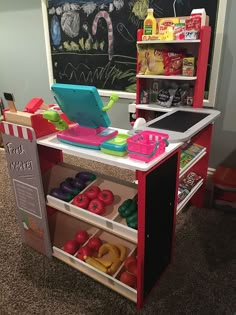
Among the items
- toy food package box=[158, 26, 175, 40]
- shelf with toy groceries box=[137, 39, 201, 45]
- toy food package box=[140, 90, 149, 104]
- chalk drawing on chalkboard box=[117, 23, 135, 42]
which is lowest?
toy food package box=[140, 90, 149, 104]

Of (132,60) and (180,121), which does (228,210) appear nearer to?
(180,121)

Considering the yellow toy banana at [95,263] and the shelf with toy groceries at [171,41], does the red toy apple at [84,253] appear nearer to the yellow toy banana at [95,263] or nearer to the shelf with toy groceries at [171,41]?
the yellow toy banana at [95,263]

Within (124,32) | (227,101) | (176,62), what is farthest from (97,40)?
(227,101)

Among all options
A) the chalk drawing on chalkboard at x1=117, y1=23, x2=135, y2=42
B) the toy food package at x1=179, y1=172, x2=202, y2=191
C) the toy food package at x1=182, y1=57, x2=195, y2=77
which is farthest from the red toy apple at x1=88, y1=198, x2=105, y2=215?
the chalk drawing on chalkboard at x1=117, y1=23, x2=135, y2=42

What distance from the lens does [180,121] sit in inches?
62.2

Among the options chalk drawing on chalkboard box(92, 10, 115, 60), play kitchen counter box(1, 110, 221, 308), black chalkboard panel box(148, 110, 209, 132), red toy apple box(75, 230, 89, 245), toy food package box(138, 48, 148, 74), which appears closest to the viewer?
play kitchen counter box(1, 110, 221, 308)

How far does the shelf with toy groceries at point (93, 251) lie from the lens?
133 cm

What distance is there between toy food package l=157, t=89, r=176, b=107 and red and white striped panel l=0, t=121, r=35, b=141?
3.74 ft

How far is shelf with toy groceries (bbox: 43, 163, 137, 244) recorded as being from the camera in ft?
4.01

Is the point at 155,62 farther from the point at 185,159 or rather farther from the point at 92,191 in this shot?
the point at 92,191

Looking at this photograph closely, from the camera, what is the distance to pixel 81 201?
1.35m

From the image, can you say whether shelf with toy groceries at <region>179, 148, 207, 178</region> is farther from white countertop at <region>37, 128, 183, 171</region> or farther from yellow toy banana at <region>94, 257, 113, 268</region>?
yellow toy banana at <region>94, 257, 113, 268</region>

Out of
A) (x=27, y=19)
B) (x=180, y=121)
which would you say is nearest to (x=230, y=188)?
(x=180, y=121)

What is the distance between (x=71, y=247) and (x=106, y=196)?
15.9 inches
